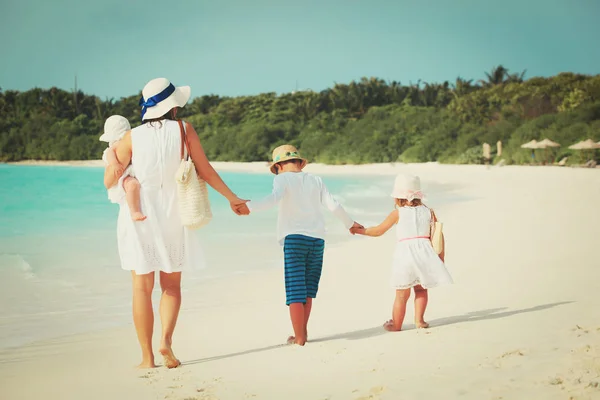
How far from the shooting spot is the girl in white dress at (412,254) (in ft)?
14.5

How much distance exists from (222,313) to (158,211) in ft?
6.38

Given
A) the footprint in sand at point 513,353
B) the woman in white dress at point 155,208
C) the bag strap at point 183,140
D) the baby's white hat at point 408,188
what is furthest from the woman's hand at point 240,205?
the footprint in sand at point 513,353

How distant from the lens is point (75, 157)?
62.0 meters

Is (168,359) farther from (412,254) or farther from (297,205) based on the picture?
(412,254)

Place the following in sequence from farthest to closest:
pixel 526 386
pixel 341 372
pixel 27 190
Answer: pixel 27 190, pixel 341 372, pixel 526 386

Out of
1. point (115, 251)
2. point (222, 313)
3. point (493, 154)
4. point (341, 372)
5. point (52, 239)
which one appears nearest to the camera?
point (341, 372)

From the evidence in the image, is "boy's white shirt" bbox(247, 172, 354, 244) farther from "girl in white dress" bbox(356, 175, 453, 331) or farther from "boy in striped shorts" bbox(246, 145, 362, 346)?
"girl in white dress" bbox(356, 175, 453, 331)

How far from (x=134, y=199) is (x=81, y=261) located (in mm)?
5774

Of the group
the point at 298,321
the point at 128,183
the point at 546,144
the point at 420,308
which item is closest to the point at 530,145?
the point at 546,144

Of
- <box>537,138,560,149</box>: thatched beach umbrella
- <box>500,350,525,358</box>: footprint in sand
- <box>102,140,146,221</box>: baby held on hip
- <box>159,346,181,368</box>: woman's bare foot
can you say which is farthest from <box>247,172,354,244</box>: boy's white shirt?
<box>537,138,560,149</box>: thatched beach umbrella

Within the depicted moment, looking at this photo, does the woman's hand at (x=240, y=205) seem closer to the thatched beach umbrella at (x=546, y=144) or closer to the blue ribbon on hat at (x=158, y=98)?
the blue ribbon on hat at (x=158, y=98)

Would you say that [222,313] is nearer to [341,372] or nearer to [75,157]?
[341,372]

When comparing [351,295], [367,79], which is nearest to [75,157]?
[367,79]

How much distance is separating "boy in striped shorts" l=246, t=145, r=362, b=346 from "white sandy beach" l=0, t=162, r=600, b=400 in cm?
22
